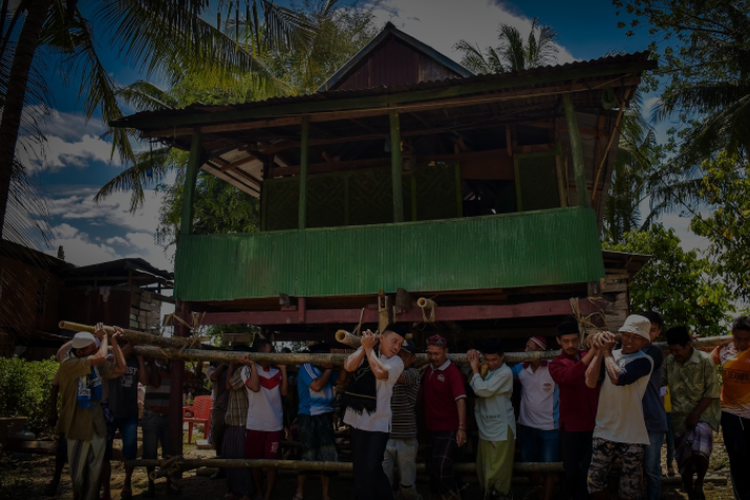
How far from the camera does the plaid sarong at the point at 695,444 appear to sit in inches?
235

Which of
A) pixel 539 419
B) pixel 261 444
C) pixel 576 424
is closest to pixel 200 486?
pixel 261 444

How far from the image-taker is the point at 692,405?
6.09 m

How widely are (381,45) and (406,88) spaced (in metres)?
4.49

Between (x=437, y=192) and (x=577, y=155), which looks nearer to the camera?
(x=577, y=155)

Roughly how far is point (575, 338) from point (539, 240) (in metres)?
2.74

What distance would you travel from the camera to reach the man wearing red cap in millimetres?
6340

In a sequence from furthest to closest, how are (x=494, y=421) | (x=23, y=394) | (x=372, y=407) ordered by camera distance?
(x=23, y=394) → (x=494, y=421) → (x=372, y=407)

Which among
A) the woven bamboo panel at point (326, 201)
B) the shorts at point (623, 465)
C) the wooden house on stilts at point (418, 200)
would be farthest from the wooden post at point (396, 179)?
the shorts at point (623, 465)

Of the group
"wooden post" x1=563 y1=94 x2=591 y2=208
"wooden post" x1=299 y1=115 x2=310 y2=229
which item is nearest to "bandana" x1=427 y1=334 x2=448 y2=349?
"wooden post" x1=563 y1=94 x2=591 y2=208

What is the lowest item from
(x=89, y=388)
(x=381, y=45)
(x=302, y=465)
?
(x=302, y=465)

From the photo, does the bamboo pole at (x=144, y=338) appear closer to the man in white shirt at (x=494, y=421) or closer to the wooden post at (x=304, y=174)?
the wooden post at (x=304, y=174)

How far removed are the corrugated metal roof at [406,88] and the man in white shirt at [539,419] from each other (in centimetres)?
402

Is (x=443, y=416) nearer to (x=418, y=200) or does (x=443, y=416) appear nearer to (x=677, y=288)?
(x=418, y=200)

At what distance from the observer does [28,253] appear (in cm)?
655
